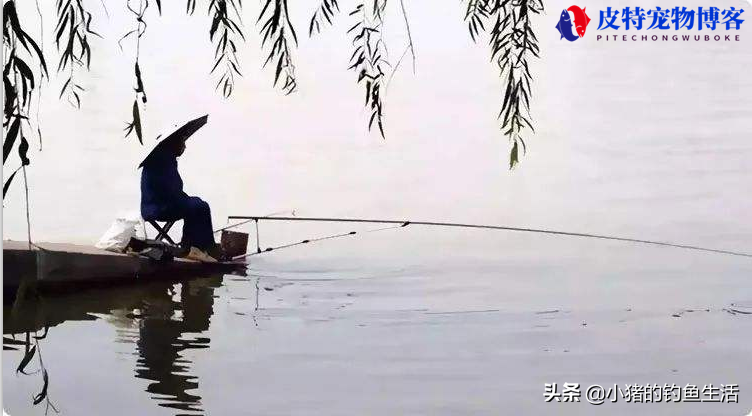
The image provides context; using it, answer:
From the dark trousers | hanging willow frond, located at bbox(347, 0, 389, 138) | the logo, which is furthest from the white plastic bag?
the logo

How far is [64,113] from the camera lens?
1520 mm

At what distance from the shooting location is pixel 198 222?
1.52m

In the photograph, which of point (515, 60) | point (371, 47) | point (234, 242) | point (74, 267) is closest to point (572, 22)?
point (515, 60)

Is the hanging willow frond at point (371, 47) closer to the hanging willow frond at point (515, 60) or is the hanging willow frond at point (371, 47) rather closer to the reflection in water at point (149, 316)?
the hanging willow frond at point (515, 60)

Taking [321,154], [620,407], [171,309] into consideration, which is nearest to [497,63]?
[321,154]

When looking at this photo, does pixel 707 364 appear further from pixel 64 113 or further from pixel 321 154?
pixel 64 113

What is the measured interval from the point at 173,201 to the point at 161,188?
0.04 metres

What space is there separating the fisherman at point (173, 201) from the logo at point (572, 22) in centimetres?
89

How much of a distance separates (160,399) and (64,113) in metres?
0.68

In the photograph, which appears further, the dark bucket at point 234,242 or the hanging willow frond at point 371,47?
the dark bucket at point 234,242

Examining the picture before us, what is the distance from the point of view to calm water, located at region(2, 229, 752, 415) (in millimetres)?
1466

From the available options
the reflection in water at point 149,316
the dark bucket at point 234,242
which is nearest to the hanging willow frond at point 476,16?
the dark bucket at point 234,242

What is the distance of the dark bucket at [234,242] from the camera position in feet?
4.96

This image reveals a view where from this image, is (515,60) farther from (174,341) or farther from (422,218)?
(174,341)
